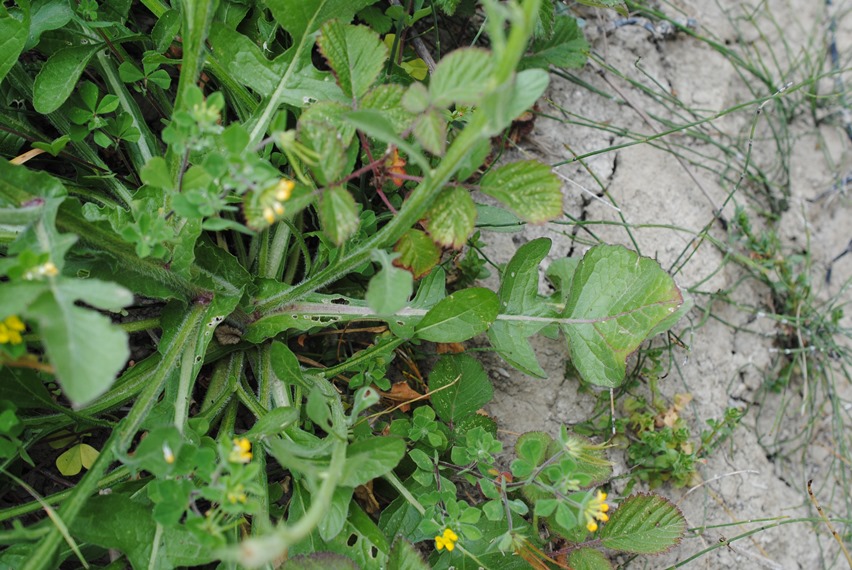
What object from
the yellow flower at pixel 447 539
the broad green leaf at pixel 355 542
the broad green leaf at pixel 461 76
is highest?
the broad green leaf at pixel 461 76

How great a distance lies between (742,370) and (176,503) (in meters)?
2.11

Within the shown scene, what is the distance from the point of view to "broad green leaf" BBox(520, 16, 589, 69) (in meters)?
2.20

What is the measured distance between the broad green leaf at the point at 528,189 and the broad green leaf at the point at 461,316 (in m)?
0.33

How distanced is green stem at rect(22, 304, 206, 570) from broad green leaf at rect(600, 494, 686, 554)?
120 centimetres

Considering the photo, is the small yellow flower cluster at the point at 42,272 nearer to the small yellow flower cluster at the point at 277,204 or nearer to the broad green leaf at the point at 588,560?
the small yellow flower cluster at the point at 277,204

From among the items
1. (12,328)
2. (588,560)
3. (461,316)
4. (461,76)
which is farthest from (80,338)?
(588,560)

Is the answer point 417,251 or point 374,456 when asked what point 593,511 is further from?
point 417,251

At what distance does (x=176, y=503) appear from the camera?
1.26 meters

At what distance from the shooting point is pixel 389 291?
1219 millimetres

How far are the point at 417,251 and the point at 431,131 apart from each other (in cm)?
32

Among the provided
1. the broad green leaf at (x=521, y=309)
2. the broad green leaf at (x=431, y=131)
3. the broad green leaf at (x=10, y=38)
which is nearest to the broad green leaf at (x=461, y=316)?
the broad green leaf at (x=521, y=309)

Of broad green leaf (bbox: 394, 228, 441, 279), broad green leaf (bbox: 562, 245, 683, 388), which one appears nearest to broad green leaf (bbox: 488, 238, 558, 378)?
broad green leaf (bbox: 562, 245, 683, 388)

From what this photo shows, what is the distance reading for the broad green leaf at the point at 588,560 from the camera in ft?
5.61

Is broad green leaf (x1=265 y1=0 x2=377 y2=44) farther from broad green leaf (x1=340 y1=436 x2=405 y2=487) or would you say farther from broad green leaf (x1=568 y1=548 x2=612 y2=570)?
broad green leaf (x1=568 y1=548 x2=612 y2=570)
